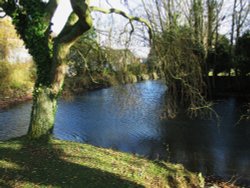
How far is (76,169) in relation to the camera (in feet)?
24.6

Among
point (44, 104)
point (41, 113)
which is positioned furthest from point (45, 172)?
point (44, 104)

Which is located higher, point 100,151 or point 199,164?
point 100,151

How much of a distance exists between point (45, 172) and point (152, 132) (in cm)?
924

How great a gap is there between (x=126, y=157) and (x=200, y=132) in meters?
7.37

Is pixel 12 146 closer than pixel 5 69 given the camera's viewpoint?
Yes

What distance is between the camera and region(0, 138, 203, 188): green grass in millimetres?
6785

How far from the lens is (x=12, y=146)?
8.58 metres

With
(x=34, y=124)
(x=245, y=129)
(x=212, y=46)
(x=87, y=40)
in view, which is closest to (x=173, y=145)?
(x=245, y=129)

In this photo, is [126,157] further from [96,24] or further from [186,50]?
[96,24]

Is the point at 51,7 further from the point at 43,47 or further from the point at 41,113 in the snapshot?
the point at 41,113

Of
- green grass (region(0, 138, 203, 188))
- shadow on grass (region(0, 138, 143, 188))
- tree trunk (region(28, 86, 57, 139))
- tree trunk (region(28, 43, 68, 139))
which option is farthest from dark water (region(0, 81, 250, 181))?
shadow on grass (region(0, 138, 143, 188))

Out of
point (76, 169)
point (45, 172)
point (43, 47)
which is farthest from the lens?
point (43, 47)

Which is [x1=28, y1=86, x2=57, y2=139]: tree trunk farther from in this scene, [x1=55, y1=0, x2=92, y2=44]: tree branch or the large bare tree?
[x1=55, y1=0, x2=92, y2=44]: tree branch

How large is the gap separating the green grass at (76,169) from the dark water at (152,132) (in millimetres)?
2679
